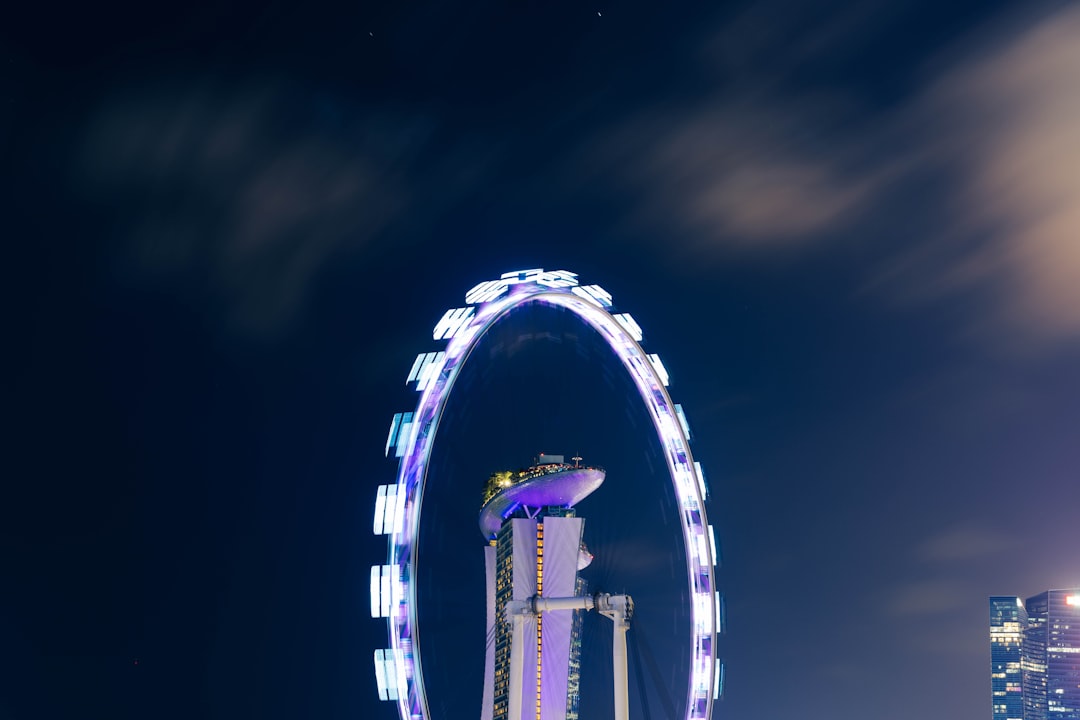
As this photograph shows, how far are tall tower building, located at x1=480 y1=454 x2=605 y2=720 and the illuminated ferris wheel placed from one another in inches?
15.4

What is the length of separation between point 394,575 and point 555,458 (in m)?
4.29

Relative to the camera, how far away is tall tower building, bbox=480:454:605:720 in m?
23.3

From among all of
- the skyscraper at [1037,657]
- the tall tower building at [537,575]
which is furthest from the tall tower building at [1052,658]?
the tall tower building at [537,575]

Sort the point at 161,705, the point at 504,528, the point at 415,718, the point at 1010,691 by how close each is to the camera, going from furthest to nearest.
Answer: the point at 1010,691 → the point at 161,705 → the point at 504,528 → the point at 415,718

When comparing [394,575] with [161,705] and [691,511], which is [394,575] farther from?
[161,705]

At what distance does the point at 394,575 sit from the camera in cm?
2047

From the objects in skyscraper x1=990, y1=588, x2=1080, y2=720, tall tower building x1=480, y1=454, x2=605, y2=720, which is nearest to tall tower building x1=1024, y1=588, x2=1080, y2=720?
skyscraper x1=990, y1=588, x2=1080, y2=720

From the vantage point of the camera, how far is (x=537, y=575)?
23391mm

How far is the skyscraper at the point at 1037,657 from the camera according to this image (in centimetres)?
7575

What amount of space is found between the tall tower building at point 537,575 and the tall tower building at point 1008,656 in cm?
5734

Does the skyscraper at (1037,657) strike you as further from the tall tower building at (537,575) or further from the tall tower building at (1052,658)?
the tall tower building at (537,575)

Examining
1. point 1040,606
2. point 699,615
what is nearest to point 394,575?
point 699,615

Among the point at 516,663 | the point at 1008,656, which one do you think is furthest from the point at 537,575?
the point at 1008,656

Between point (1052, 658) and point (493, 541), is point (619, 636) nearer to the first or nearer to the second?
point (493, 541)
